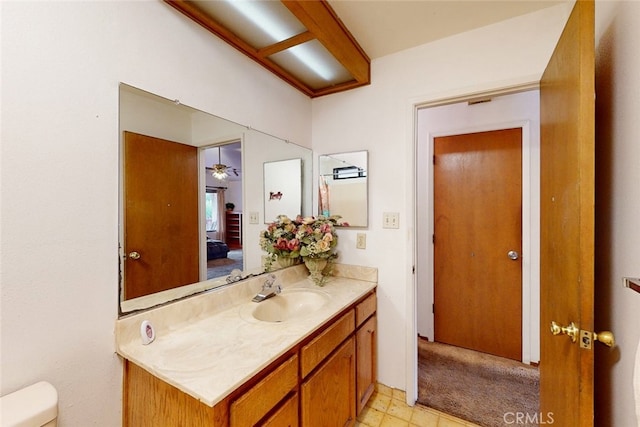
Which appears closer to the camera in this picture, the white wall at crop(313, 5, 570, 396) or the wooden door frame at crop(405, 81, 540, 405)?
the white wall at crop(313, 5, 570, 396)

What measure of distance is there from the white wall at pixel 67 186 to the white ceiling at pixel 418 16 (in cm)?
98

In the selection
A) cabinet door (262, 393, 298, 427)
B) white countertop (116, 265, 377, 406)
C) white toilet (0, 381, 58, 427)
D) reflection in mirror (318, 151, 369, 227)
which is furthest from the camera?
reflection in mirror (318, 151, 369, 227)

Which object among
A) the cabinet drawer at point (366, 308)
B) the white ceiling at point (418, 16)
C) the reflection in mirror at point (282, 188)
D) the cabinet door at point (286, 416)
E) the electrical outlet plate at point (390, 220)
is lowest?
the cabinet door at point (286, 416)

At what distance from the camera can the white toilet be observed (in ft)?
2.18

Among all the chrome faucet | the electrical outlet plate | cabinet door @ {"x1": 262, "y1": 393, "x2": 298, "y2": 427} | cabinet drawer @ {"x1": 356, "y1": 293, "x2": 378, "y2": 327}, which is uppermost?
the electrical outlet plate

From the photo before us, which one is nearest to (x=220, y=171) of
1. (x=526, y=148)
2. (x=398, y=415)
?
(x=398, y=415)

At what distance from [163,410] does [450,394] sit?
182cm

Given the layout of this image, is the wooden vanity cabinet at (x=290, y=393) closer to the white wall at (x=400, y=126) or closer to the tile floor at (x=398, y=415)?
the tile floor at (x=398, y=415)

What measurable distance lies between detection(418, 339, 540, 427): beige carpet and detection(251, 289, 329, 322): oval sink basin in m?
1.03

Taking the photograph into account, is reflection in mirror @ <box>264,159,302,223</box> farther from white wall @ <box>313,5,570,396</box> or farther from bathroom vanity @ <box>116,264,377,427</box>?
bathroom vanity @ <box>116,264,377,427</box>

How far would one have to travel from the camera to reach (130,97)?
3.38ft

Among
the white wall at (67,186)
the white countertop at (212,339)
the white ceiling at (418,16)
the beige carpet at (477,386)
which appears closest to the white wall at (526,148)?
the beige carpet at (477,386)

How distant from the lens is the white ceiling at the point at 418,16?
135 centimetres

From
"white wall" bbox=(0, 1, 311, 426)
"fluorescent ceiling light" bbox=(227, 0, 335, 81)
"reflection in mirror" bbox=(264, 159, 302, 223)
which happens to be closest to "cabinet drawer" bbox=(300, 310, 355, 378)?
"white wall" bbox=(0, 1, 311, 426)
